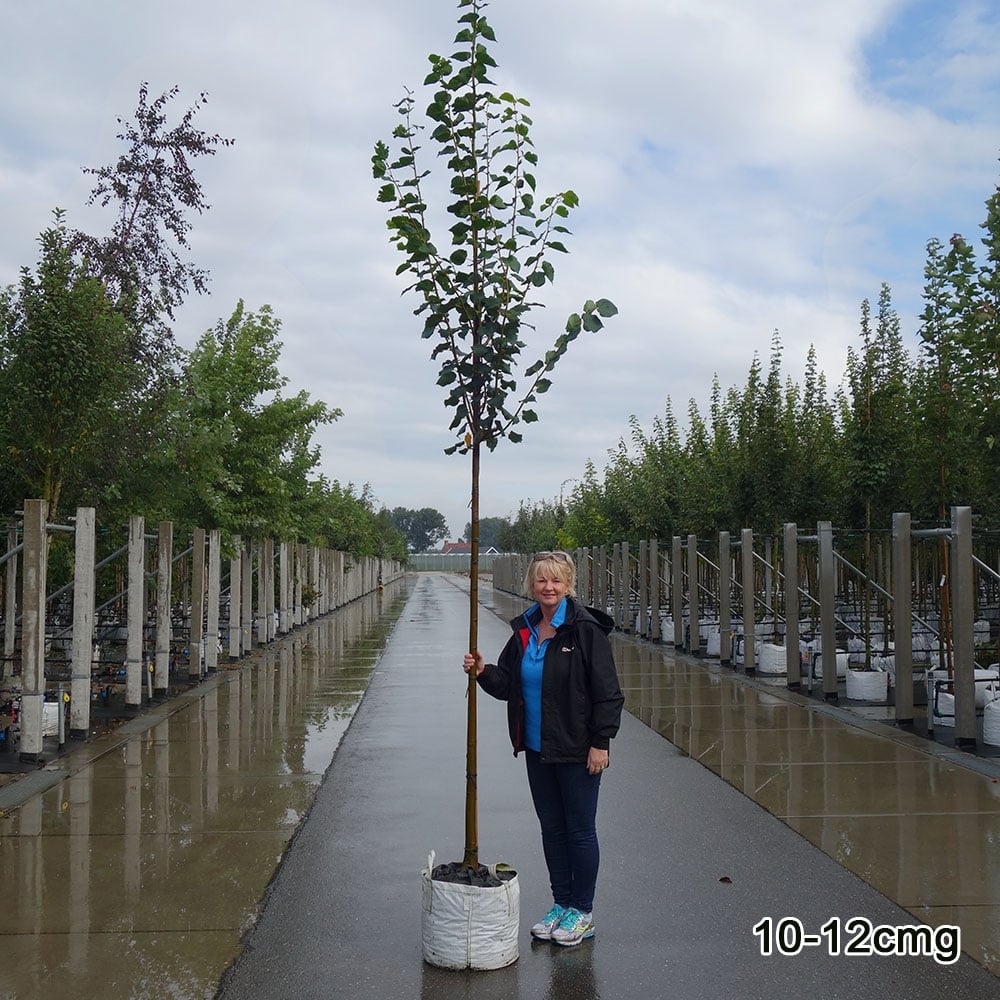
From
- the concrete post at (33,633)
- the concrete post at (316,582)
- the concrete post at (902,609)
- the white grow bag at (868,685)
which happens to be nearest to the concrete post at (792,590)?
the white grow bag at (868,685)

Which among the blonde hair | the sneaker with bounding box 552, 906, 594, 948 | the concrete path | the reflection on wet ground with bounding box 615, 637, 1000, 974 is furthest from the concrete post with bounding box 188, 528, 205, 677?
the sneaker with bounding box 552, 906, 594, 948

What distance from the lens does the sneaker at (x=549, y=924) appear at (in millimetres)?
4855

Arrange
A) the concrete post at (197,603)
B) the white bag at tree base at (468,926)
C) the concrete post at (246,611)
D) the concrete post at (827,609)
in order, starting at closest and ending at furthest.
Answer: the white bag at tree base at (468,926) < the concrete post at (827,609) < the concrete post at (197,603) < the concrete post at (246,611)

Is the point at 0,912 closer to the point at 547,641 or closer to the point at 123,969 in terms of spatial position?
the point at 123,969

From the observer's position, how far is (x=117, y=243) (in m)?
15.4

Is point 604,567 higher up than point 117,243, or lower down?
lower down

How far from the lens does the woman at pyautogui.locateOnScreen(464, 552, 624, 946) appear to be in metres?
4.77

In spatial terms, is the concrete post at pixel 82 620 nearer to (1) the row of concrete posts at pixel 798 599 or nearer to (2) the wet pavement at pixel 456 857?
(2) the wet pavement at pixel 456 857

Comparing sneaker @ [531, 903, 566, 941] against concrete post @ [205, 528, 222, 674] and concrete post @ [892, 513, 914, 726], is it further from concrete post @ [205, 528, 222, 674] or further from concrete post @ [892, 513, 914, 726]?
concrete post @ [205, 528, 222, 674]

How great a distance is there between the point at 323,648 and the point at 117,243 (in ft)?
29.9

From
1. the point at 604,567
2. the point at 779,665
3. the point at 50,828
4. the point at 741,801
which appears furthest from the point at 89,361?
the point at 604,567

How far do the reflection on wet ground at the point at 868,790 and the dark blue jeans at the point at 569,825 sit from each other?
5.37ft

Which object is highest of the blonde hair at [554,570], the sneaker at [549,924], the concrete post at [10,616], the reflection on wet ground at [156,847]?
the blonde hair at [554,570]

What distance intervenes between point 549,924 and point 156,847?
272 centimetres
